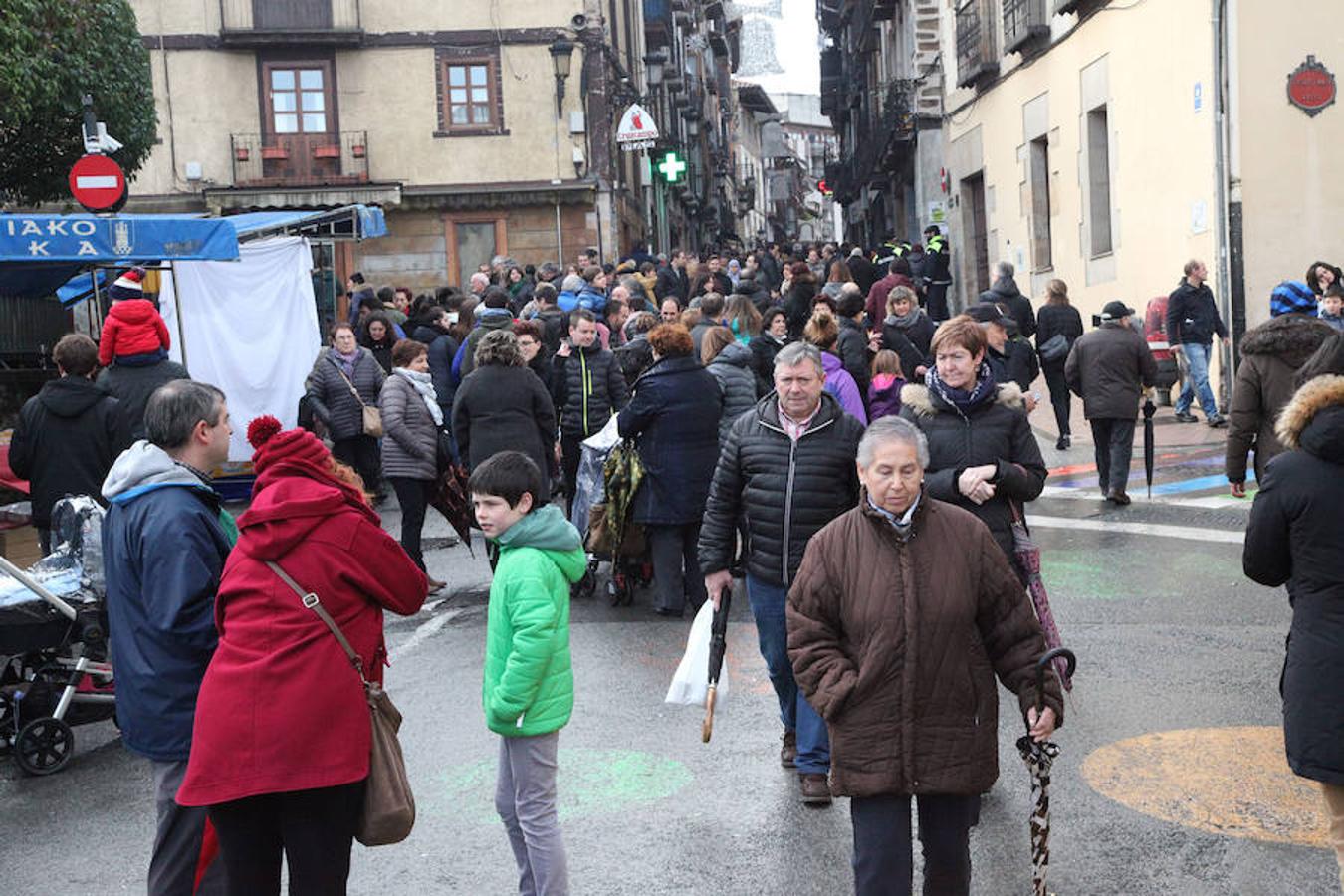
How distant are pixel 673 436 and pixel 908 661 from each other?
5284 millimetres

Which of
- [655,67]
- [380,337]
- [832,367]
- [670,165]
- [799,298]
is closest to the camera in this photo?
[832,367]

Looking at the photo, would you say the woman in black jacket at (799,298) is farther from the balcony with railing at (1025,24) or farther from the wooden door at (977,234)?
the wooden door at (977,234)

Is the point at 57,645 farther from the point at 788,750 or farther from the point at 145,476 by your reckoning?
the point at 788,750

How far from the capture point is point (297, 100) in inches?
1172

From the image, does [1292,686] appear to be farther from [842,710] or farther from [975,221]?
[975,221]

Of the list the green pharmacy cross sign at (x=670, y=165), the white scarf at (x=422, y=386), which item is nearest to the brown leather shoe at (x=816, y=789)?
the white scarf at (x=422, y=386)

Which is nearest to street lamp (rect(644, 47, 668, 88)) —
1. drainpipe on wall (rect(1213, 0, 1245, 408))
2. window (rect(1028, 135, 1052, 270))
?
window (rect(1028, 135, 1052, 270))

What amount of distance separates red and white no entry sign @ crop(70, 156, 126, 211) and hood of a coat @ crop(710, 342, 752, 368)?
21.0 feet

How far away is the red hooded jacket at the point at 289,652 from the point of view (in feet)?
12.4

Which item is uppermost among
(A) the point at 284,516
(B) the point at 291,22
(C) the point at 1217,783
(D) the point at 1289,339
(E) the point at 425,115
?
(B) the point at 291,22

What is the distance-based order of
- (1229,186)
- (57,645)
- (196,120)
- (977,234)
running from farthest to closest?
(196,120)
(977,234)
(1229,186)
(57,645)

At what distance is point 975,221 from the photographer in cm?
2872

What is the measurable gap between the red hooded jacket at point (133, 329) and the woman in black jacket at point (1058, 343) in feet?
29.7

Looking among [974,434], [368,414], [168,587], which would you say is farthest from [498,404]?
[168,587]
